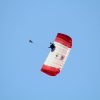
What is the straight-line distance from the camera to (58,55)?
55.2 ft

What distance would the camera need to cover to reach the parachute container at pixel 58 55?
16.7 m

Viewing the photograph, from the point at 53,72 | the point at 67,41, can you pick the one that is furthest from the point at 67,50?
the point at 53,72

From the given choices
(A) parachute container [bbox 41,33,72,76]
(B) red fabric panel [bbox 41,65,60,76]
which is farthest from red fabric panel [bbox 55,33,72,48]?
(B) red fabric panel [bbox 41,65,60,76]

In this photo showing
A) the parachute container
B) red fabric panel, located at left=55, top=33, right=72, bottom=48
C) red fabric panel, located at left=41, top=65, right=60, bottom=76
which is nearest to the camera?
the parachute container

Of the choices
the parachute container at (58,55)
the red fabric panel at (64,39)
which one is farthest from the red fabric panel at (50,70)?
the red fabric panel at (64,39)

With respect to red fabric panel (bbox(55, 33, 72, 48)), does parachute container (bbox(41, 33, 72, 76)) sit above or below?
below

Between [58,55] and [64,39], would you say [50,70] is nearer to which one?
[58,55]

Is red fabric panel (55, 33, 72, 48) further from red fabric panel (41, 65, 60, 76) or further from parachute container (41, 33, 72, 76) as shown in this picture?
red fabric panel (41, 65, 60, 76)

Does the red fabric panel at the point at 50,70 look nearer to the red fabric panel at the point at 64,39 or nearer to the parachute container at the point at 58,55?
the parachute container at the point at 58,55

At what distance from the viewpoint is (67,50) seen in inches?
683

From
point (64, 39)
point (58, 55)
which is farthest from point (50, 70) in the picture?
point (64, 39)

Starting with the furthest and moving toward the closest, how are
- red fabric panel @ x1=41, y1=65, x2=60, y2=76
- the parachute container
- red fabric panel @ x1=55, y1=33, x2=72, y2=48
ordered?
1. red fabric panel @ x1=55, y1=33, x2=72, y2=48
2. red fabric panel @ x1=41, y1=65, x2=60, y2=76
3. the parachute container

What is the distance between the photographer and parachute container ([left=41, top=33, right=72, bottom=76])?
54.9ft

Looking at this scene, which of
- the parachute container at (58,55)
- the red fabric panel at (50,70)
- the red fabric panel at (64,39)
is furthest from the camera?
the red fabric panel at (64,39)
